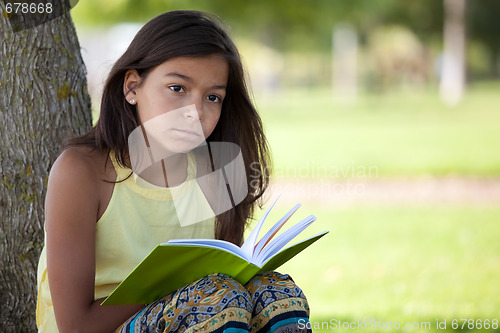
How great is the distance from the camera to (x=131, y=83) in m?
2.19

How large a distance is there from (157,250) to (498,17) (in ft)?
99.1

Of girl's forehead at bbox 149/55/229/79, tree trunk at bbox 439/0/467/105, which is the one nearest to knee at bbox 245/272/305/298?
girl's forehead at bbox 149/55/229/79

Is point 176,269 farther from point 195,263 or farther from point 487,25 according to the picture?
point 487,25

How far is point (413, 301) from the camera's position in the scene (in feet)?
12.5

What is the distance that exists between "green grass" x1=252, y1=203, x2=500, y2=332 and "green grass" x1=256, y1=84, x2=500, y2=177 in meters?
1.83

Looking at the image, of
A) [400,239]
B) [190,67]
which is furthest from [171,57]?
[400,239]

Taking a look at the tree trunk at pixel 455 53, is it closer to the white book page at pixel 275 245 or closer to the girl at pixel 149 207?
the girl at pixel 149 207

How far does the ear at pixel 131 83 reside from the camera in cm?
217

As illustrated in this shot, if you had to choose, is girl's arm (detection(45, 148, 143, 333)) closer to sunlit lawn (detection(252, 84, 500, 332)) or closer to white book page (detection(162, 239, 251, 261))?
white book page (detection(162, 239, 251, 261))

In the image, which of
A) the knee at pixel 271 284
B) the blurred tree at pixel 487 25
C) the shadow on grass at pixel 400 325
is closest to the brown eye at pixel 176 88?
the knee at pixel 271 284

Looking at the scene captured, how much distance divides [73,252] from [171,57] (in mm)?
646

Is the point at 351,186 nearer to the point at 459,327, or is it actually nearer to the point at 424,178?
the point at 424,178

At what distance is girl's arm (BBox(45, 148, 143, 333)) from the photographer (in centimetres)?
192

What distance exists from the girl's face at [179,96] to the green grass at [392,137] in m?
5.60
